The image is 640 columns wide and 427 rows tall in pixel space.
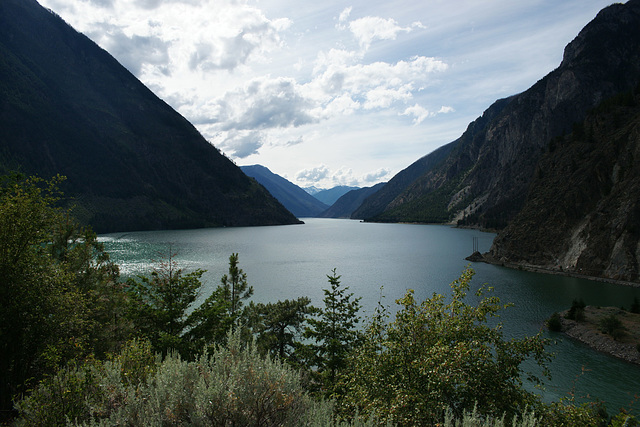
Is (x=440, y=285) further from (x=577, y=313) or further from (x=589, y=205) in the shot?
(x=589, y=205)

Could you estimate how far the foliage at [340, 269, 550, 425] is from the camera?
7.99 m

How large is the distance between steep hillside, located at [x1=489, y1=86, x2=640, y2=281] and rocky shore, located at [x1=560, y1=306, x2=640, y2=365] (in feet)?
72.1

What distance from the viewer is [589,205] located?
61.8 meters

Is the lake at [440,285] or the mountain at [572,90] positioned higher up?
the mountain at [572,90]

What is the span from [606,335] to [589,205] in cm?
4293

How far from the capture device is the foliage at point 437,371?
7.99 meters

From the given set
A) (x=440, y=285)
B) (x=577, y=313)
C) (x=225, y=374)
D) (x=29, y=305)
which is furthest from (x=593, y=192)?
(x=29, y=305)

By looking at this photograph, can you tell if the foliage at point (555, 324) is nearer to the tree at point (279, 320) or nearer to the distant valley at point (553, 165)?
the tree at point (279, 320)

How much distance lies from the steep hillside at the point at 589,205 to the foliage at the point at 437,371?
56.4 m

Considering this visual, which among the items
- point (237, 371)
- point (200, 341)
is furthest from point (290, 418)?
point (200, 341)

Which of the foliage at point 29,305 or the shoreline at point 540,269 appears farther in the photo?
the shoreline at point 540,269

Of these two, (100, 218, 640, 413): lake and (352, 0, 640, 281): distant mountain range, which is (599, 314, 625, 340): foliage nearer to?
(100, 218, 640, 413): lake

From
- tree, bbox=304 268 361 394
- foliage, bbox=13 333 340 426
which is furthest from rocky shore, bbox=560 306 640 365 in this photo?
foliage, bbox=13 333 340 426

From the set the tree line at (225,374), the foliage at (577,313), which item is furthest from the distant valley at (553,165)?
the foliage at (577,313)
